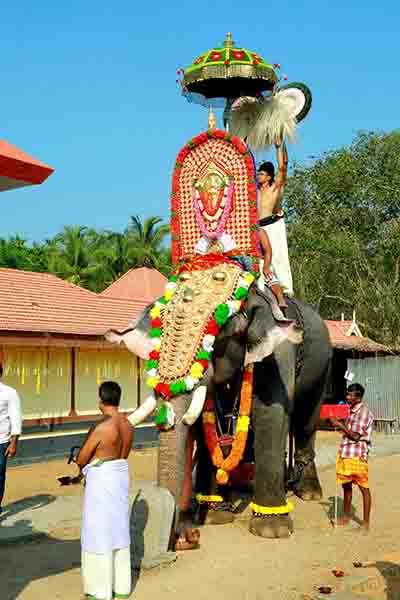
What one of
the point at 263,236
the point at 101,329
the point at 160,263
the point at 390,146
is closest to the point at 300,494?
the point at 263,236

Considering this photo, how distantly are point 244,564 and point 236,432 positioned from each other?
4.60 ft

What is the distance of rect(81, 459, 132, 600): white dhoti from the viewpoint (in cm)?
559

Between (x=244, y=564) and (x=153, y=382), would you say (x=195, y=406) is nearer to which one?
(x=153, y=382)

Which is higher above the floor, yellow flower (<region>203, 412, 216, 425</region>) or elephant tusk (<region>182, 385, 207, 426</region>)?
elephant tusk (<region>182, 385, 207, 426</region>)

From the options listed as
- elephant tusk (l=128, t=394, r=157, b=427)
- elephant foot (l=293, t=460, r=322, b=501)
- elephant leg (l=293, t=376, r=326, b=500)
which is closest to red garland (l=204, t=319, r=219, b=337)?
elephant tusk (l=128, t=394, r=157, b=427)

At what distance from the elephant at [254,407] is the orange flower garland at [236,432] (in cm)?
15

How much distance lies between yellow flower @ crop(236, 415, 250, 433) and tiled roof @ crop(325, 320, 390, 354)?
47.6 feet

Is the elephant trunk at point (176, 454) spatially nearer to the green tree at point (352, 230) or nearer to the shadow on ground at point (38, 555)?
the shadow on ground at point (38, 555)

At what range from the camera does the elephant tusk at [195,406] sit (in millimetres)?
6715

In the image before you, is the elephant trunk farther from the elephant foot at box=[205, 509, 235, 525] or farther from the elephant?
the elephant foot at box=[205, 509, 235, 525]

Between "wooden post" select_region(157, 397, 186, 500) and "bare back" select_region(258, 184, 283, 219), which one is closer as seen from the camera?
"wooden post" select_region(157, 397, 186, 500)

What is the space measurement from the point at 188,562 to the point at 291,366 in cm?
252

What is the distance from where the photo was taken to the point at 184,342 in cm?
708

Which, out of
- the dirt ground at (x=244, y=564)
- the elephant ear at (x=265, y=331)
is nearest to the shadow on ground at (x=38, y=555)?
the dirt ground at (x=244, y=564)
